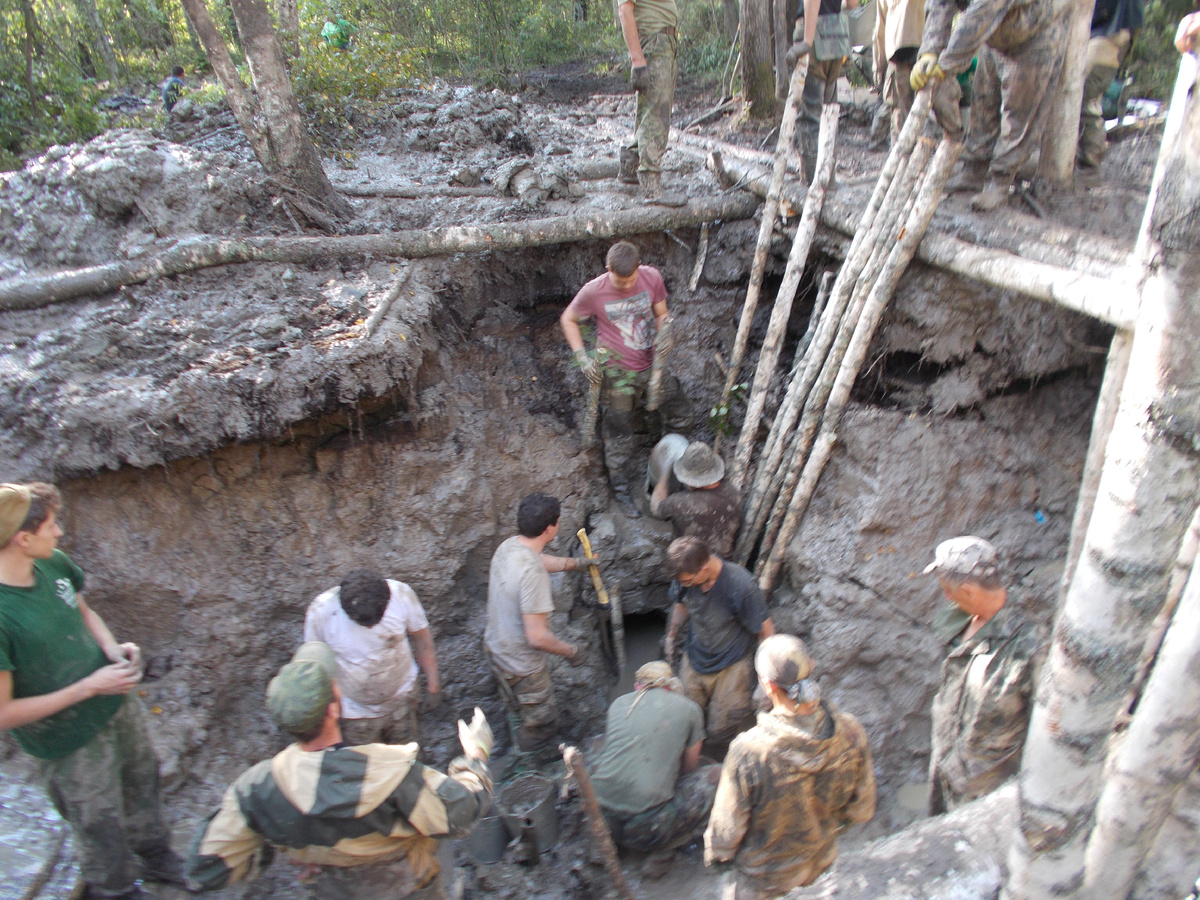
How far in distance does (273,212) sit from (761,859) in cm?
581

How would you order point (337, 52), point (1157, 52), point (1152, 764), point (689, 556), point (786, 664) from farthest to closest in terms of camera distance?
point (337, 52) → point (1157, 52) → point (689, 556) → point (786, 664) → point (1152, 764)

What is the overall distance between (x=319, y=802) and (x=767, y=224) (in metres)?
4.93

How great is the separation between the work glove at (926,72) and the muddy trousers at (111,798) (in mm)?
5550

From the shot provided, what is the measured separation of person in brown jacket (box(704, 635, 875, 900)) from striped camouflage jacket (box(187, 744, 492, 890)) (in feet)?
3.47

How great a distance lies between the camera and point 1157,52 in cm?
721

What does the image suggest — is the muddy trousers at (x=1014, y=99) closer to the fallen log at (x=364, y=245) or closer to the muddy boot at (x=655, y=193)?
the fallen log at (x=364, y=245)

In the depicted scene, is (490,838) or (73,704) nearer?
(73,704)

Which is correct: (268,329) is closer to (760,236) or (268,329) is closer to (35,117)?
(760,236)

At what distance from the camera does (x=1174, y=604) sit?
229 cm

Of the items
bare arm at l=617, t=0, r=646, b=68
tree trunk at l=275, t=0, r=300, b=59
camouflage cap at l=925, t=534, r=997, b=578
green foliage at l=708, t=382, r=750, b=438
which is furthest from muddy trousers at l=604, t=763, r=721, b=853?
tree trunk at l=275, t=0, r=300, b=59

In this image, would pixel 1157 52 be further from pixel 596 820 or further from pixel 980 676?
pixel 596 820

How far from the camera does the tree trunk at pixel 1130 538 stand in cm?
156

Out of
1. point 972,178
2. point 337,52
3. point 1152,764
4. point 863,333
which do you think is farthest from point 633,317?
point 337,52

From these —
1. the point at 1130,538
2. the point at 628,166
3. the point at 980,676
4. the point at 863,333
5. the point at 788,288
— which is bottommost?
the point at 980,676
